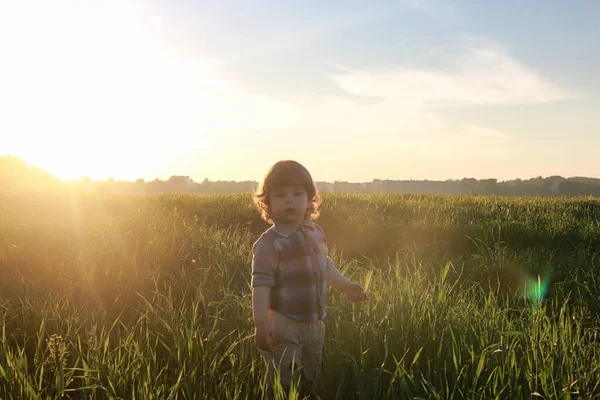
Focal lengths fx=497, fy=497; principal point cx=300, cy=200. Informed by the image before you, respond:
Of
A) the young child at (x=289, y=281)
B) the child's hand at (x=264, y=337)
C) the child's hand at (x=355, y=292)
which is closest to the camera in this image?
the child's hand at (x=264, y=337)

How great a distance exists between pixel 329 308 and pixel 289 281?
43.6 inches

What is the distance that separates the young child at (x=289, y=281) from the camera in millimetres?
2484

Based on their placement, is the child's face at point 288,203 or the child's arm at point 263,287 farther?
the child's face at point 288,203

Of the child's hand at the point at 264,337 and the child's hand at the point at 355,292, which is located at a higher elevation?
the child's hand at the point at 355,292

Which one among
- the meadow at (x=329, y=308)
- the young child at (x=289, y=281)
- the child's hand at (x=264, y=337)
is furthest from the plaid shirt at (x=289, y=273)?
the meadow at (x=329, y=308)

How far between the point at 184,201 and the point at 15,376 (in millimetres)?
8155

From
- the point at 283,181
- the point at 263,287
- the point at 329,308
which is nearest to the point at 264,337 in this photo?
the point at 263,287

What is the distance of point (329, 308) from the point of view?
11.6ft

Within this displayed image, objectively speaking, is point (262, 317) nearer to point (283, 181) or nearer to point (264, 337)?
point (264, 337)

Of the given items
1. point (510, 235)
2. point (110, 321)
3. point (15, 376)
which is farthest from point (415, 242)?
point (15, 376)

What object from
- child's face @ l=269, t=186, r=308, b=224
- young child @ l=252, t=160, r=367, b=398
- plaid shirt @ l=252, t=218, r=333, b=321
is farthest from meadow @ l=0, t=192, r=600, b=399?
child's face @ l=269, t=186, r=308, b=224

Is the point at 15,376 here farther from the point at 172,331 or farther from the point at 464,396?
the point at 464,396

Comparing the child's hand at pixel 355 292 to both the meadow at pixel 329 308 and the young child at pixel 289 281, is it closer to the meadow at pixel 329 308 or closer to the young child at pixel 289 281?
the young child at pixel 289 281

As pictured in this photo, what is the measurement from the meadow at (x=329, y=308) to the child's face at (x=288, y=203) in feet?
2.55
